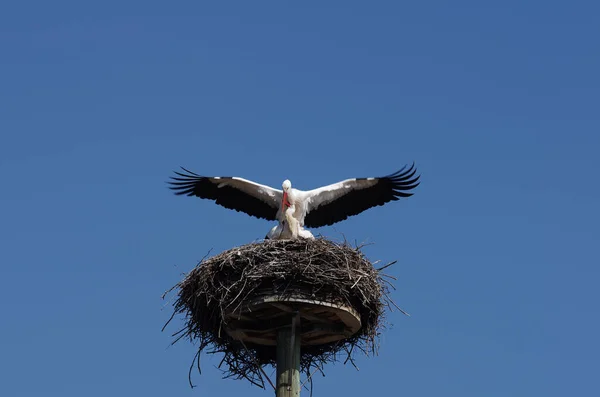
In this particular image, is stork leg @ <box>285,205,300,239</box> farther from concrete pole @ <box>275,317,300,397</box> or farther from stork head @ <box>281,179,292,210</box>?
concrete pole @ <box>275,317,300,397</box>

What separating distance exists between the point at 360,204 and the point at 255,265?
154 inches

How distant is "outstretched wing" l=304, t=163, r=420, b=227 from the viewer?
17.8 m

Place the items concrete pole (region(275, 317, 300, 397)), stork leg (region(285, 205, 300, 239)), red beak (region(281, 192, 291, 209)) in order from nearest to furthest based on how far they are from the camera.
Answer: concrete pole (region(275, 317, 300, 397)), stork leg (region(285, 205, 300, 239)), red beak (region(281, 192, 291, 209))

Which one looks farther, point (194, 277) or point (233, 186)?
point (233, 186)

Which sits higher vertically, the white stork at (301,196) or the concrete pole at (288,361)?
the white stork at (301,196)

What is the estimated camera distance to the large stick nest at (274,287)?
47.1 ft

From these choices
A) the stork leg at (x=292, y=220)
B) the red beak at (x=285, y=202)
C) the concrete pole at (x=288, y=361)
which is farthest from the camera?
the red beak at (x=285, y=202)

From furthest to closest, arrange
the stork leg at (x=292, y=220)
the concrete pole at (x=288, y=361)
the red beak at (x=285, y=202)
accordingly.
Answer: the red beak at (x=285, y=202) < the stork leg at (x=292, y=220) < the concrete pole at (x=288, y=361)

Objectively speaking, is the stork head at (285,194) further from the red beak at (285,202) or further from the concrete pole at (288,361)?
the concrete pole at (288,361)

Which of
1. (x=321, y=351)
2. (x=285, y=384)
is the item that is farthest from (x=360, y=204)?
(x=285, y=384)

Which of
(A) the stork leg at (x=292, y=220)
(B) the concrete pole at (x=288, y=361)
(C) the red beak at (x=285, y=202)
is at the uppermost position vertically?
(C) the red beak at (x=285, y=202)

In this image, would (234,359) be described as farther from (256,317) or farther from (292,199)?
(292,199)

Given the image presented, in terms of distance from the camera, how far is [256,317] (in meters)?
14.7

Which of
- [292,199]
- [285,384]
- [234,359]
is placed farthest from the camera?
[292,199]
